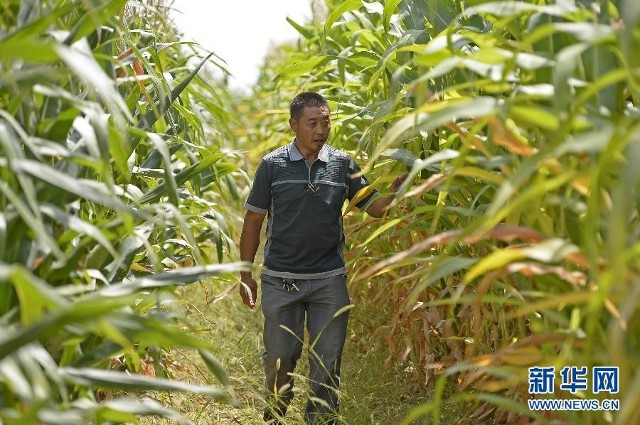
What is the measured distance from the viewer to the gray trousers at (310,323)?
390 cm

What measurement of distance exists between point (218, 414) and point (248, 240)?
2.32 ft

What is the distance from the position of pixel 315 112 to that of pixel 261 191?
1.21 ft

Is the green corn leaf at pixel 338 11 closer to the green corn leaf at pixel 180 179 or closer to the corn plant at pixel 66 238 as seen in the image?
the green corn leaf at pixel 180 179

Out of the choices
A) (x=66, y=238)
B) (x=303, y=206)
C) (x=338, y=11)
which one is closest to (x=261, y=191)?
(x=303, y=206)

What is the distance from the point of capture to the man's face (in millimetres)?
3895

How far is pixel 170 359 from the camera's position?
14.5 ft

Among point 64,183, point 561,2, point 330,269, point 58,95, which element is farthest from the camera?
point 330,269

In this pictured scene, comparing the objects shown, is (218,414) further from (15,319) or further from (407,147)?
(15,319)

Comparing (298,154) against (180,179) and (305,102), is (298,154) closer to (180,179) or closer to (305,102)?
(305,102)

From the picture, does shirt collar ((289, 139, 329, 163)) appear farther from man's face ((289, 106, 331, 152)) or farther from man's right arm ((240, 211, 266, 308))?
man's right arm ((240, 211, 266, 308))

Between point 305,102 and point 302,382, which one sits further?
point 302,382

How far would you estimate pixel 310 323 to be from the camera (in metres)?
4.00

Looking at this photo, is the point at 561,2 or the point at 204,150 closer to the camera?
the point at 561,2

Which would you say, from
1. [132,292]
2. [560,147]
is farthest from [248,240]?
[560,147]
